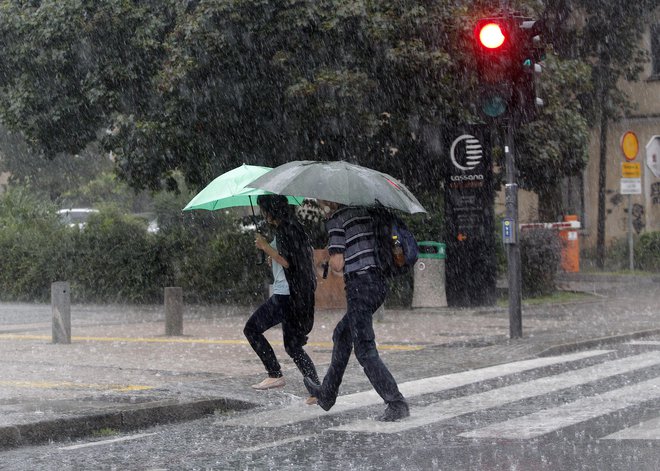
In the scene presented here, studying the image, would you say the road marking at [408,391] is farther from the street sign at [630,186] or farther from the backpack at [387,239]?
the street sign at [630,186]

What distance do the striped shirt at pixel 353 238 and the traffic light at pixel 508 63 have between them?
5.50 m

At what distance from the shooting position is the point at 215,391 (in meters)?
10.2

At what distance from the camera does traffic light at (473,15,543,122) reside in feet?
44.9

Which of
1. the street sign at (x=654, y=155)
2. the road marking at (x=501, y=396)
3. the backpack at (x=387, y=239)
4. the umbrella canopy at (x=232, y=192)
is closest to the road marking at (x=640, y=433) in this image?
the road marking at (x=501, y=396)

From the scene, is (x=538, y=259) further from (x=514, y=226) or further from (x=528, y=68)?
(x=528, y=68)

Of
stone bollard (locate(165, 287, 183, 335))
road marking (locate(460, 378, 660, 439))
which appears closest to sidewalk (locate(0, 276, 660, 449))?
stone bollard (locate(165, 287, 183, 335))

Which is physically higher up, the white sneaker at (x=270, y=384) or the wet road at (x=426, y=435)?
the white sneaker at (x=270, y=384)

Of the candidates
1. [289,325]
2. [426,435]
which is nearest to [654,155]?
[289,325]

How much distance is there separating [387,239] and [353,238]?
0.25m

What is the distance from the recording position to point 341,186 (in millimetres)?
8633

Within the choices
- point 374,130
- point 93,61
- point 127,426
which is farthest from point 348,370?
point 93,61

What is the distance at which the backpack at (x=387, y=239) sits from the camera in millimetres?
8695

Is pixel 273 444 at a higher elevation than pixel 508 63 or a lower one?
lower

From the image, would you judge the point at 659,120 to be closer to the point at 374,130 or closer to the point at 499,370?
the point at 374,130
